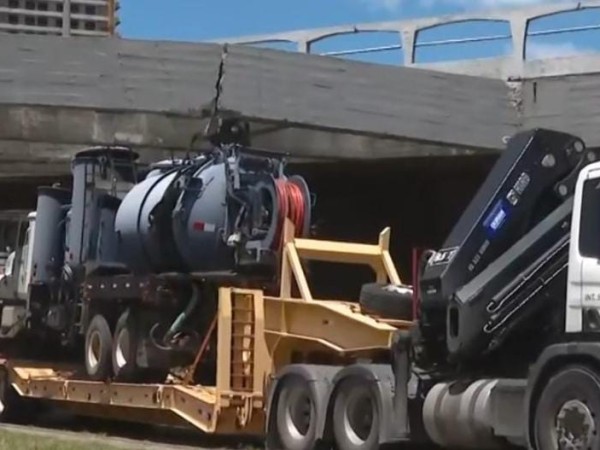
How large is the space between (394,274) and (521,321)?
4968 mm

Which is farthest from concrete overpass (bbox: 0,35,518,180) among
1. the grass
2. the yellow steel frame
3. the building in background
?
the building in background

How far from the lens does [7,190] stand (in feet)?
121

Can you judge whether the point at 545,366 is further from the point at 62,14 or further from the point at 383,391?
the point at 62,14

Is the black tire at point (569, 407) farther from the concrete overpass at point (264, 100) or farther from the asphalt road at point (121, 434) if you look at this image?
the concrete overpass at point (264, 100)

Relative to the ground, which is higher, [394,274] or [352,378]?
[394,274]

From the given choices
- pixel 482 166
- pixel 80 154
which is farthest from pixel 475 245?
pixel 482 166

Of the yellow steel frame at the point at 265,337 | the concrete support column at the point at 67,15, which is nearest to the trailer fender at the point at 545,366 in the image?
the yellow steel frame at the point at 265,337

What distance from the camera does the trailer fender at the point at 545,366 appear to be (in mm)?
11047

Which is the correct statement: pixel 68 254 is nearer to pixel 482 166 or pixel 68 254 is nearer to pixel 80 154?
pixel 80 154

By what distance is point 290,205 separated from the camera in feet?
56.7

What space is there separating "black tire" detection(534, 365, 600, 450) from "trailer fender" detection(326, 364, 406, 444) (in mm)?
2310

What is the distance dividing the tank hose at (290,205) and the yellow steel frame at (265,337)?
32cm

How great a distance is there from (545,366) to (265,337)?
5.27 meters

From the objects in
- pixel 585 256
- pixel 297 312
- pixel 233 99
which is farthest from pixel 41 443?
pixel 233 99
